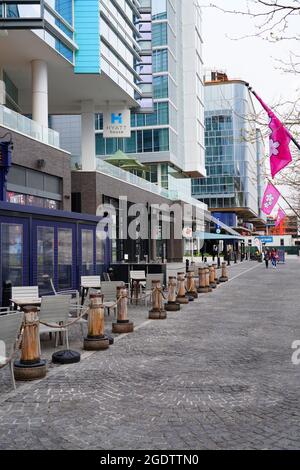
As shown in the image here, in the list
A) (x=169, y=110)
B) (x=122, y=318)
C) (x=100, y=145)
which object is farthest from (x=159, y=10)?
(x=122, y=318)

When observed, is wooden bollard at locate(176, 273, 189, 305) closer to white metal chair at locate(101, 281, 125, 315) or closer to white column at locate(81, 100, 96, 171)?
white metal chair at locate(101, 281, 125, 315)

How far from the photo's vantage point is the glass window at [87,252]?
58.8 ft

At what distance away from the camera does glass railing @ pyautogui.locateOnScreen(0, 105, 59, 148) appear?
2177cm

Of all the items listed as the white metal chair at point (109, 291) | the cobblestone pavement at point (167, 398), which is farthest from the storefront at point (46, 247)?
the cobblestone pavement at point (167, 398)

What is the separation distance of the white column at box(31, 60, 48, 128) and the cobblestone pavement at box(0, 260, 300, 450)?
797 inches

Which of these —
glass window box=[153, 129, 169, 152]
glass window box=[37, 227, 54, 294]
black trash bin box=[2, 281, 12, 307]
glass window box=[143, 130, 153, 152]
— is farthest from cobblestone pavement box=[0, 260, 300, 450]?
glass window box=[143, 130, 153, 152]

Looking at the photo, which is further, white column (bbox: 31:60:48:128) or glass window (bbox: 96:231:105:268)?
white column (bbox: 31:60:48:128)

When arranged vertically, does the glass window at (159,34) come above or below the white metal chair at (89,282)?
above

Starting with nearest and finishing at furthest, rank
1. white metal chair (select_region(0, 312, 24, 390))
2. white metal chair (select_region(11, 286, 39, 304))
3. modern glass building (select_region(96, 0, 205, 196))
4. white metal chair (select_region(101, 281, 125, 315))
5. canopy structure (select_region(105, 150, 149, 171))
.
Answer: white metal chair (select_region(0, 312, 24, 390)), white metal chair (select_region(11, 286, 39, 304)), white metal chair (select_region(101, 281, 125, 315)), canopy structure (select_region(105, 150, 149, 171)), modern glass building (select_region(96, 0, 205, 196))

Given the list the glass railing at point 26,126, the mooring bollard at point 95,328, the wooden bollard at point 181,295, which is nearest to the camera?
the mooring bollard at point 95,328

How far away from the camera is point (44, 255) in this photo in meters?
15.0

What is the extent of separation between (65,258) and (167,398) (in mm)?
11094

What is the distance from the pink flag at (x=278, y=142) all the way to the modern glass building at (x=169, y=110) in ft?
131

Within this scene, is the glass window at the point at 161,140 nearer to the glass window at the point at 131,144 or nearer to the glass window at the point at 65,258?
the glass window at the point at 131,144
